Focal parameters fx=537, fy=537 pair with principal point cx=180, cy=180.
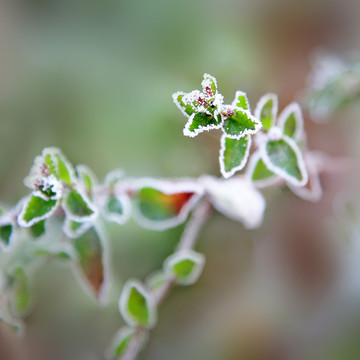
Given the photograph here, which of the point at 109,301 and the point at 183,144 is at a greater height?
the point at 183,144

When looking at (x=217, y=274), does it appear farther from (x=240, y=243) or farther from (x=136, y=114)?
(x=136, y=114)

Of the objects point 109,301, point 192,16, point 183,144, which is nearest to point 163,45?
point 192,16

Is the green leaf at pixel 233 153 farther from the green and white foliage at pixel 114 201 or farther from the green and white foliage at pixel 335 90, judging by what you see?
the green and white foliage at pixel 335 90

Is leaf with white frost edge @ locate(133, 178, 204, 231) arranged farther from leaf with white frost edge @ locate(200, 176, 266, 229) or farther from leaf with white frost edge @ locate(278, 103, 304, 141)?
leaf with white frost edge @ locate(278, 103, 304, 141)

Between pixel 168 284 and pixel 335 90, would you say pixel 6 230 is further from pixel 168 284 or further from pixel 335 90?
pixel 335 90

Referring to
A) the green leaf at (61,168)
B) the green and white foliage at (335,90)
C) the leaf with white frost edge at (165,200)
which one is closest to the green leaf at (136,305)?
the leaf with white frost edge at (165,200)

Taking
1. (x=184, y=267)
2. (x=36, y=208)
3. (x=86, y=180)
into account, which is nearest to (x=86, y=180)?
(x=86, y=180)
